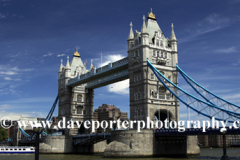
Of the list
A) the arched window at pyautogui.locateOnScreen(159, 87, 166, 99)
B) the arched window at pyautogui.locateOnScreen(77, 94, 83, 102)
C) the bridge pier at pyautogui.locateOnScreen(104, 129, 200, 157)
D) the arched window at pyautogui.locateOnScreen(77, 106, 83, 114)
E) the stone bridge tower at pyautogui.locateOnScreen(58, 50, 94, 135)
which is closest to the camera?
the bridge pier at pyautogui.locateOnScreen(104, 129, 200, 157)

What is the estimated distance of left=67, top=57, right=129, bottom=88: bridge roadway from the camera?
70262 mm

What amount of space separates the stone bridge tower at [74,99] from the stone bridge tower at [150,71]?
3012 centimetres

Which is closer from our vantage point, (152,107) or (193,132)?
(193,132)

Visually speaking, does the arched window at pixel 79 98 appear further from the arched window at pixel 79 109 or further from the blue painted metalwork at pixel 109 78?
the blue painted metalwork at pixel 109 78

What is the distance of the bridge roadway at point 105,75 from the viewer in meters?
70.3

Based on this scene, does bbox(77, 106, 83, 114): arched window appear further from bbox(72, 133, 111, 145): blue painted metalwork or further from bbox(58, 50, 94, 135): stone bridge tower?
bbox(72, 133, 111, 145): blue painted metalwork

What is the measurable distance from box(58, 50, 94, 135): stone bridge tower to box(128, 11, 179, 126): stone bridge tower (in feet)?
98.8

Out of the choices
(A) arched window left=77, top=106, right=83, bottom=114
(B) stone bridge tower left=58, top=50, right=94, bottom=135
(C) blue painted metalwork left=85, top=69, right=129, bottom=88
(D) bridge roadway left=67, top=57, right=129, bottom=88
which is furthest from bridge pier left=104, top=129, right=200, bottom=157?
(A) arched window left=77, top=106, right=83, bottom=114

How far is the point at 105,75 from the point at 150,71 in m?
19.2

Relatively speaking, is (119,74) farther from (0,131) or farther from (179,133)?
(0,131)

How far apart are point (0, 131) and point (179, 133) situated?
12454 cm

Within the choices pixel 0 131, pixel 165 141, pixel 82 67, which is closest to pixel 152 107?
pixel 165 141

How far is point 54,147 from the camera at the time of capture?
263 ft

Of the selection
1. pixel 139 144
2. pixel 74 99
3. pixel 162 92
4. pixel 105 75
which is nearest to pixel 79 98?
pixel 74 99
